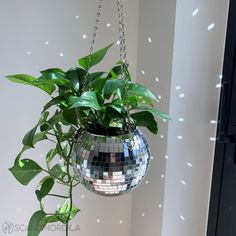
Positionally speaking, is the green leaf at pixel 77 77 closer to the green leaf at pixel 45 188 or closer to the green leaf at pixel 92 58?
the green leaf at pixel 92 58

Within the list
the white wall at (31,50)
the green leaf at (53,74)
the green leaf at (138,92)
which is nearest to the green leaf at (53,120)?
the green leaf at (53,74)

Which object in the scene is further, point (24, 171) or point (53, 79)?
point (24, 171)

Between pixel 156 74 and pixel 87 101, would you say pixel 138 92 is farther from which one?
pixel 156 74

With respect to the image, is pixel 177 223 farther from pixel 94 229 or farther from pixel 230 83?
pixel 230 83

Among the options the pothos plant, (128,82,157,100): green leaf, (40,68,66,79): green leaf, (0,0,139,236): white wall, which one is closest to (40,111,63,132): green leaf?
the pothos plant

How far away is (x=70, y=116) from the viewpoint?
97 cm

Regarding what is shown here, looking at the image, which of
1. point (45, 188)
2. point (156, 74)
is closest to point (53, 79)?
point (45, 188)

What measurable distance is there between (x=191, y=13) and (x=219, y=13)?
0.33ft

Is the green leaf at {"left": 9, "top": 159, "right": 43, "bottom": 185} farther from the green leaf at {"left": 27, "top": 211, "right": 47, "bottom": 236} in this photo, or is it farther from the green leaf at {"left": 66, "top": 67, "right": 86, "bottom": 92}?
the green leaf at {"left": 66, "top": 67, "right": 86, "bottom": 92}

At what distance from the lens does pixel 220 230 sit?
140 cm

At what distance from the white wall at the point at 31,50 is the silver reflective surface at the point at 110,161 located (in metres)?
0.61

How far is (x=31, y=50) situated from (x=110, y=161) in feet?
2.37

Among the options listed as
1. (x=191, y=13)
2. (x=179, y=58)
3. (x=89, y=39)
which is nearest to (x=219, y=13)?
(x=191, y=13)

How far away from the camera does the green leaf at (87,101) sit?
849 mm
